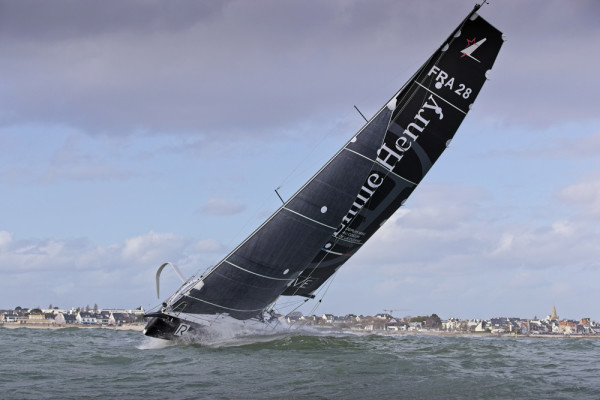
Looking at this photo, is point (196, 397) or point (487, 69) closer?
point (196, 397)

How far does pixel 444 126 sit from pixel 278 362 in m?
9.87

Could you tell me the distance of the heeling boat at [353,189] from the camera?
68.3 feet

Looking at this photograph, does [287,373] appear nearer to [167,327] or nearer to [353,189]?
[353,189]

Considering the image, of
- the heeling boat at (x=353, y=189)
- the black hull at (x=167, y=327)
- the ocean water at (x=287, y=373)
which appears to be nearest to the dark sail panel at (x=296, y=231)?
the heeling boat at (x=353, y=189)

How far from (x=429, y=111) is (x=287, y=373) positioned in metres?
10.7

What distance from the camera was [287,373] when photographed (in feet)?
51.2

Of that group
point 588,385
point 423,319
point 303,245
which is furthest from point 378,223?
point 423,319

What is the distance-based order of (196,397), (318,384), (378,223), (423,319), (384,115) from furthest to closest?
(423,319)
(378,223)
(384,115)
(318,384)
(196,397)

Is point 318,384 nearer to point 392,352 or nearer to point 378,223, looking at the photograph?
point 392,352

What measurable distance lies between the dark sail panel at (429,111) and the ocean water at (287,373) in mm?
5488

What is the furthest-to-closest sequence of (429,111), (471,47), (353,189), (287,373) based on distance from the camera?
1. (429,111)
2. (471,47)
3. (353,189)
4. (287,373)

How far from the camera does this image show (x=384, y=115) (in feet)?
68.9

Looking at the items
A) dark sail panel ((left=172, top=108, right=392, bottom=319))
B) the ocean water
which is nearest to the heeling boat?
dark sail panel ((left=172, top=108, right=392, bottom=319))

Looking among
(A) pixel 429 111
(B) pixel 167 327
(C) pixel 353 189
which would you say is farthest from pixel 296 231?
(A) pixel 429 111
